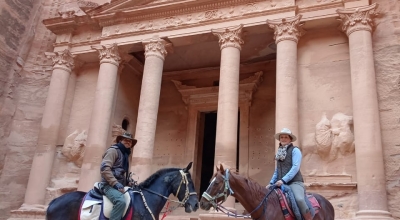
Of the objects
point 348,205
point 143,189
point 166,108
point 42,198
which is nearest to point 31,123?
point 42,198

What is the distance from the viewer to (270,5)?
12.8 m

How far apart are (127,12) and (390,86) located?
9.18 metres

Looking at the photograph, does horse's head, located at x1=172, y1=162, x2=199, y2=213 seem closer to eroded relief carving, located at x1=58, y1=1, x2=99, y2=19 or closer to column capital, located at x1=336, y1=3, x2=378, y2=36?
column capital, located at x1=336, y1=3, x2=378, y2=36

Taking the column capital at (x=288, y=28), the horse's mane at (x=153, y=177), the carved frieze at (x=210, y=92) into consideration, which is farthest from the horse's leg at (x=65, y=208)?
the carved frieze at (x=210, y=92)

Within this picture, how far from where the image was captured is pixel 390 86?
36.6 ft

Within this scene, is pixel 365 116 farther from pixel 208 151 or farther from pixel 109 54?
pixel 109 54

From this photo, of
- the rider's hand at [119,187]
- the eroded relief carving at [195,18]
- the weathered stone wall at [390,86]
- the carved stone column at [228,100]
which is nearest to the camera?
the rider's hand at [119,187]

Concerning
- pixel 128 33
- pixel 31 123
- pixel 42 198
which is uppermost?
pixel 128 33

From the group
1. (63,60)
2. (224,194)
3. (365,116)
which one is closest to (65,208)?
(224,194)

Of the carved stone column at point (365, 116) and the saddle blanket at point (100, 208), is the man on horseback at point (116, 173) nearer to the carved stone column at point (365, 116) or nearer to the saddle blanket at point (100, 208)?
the saddle blanket at point (100, 208)

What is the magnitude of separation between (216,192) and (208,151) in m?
11.4

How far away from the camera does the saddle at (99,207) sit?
20.2 feet

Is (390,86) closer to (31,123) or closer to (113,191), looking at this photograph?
(113,191)

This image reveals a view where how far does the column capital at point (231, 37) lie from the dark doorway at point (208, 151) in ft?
16.9
